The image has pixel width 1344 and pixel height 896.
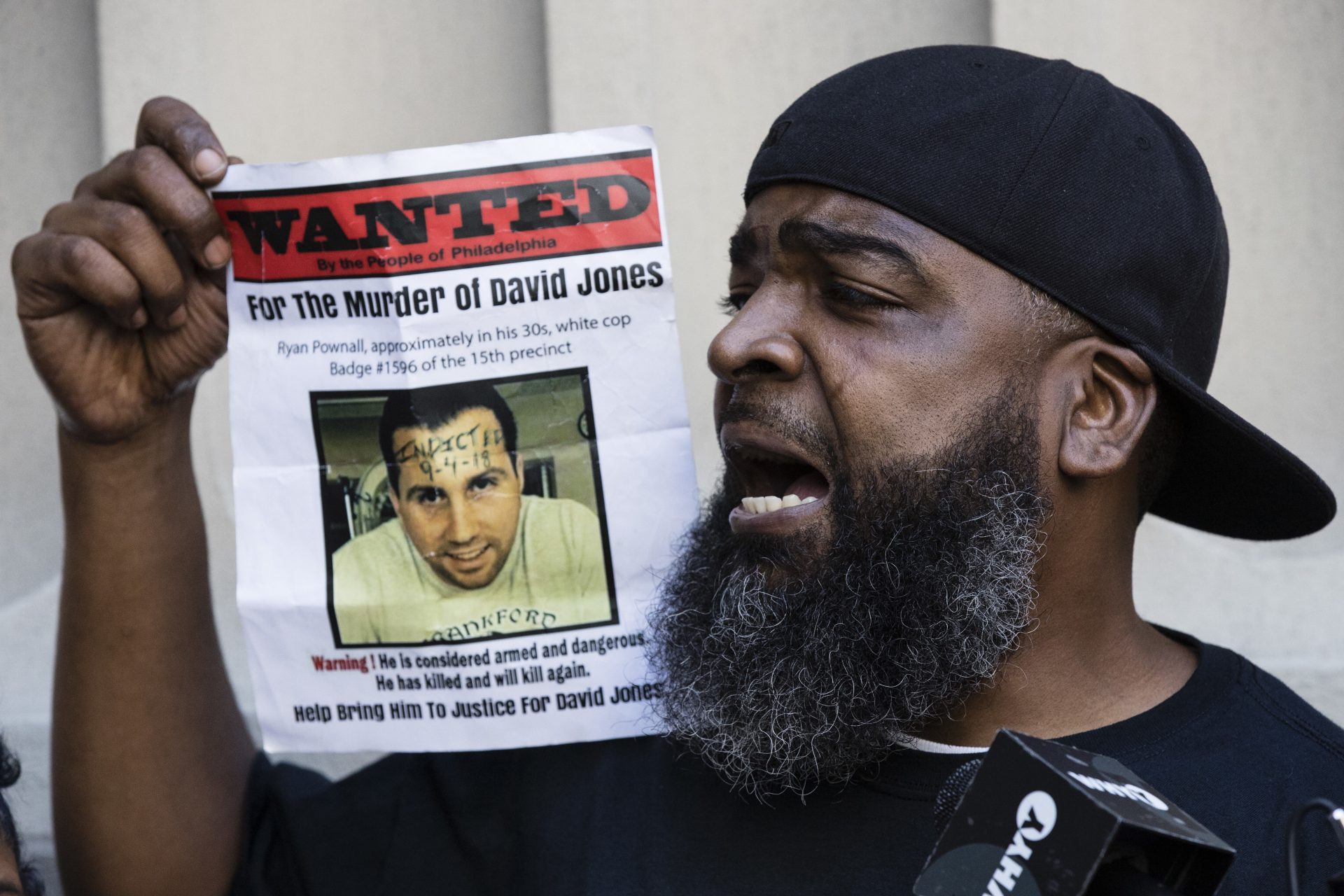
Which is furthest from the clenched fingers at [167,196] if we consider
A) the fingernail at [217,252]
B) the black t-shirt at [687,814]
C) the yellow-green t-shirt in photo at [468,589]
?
the black t-shirt at [687,814]

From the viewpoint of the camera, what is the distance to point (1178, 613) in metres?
2.73

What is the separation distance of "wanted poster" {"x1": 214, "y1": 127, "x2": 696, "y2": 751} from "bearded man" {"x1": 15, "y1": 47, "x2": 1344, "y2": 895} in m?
0.09

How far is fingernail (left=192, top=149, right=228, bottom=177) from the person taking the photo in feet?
5.79

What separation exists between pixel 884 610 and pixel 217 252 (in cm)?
105

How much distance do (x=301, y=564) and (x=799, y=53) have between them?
1717mm

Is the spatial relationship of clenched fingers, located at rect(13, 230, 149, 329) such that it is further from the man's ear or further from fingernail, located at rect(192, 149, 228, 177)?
the man's ear

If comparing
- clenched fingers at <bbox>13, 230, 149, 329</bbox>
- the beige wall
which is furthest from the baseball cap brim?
the beige wall

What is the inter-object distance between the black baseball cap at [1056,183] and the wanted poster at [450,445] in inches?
11.6

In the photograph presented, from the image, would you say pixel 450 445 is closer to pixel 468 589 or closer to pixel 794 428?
pixel 468 589

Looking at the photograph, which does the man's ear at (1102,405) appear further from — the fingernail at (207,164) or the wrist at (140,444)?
the wrist at (140,444)

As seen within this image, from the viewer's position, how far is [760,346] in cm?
173

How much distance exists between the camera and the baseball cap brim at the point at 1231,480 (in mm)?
1766

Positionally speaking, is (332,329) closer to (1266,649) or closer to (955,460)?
(955,460)

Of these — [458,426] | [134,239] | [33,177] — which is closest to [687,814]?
[458,426]
